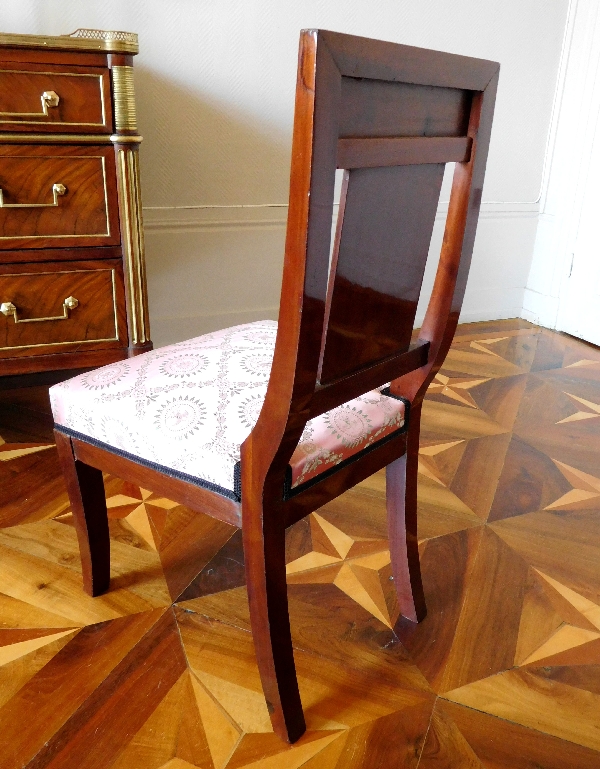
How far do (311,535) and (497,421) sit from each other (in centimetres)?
83

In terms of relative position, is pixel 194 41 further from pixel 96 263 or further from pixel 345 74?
pixel 345 74

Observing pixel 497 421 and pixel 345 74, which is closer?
pixel 345 74

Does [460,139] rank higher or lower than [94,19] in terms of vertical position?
lower

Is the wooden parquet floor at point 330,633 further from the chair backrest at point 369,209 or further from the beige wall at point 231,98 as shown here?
the beige wall at point 231,98

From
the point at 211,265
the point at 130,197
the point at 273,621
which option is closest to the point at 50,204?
the point at 130,197

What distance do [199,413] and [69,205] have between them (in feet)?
2.67

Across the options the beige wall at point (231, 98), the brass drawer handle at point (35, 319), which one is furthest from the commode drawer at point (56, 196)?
the beige wall at point (231, 98)

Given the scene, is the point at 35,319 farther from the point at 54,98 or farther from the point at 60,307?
the point at 54,98

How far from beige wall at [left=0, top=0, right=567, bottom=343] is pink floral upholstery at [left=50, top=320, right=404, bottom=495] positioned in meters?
1.28

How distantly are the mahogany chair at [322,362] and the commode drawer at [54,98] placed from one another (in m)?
0.65

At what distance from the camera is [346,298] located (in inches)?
29.7

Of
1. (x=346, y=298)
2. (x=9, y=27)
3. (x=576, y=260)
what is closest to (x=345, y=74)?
(x=346, y=298)

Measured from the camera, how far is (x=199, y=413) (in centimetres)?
89

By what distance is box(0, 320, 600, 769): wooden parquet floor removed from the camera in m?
0.93
